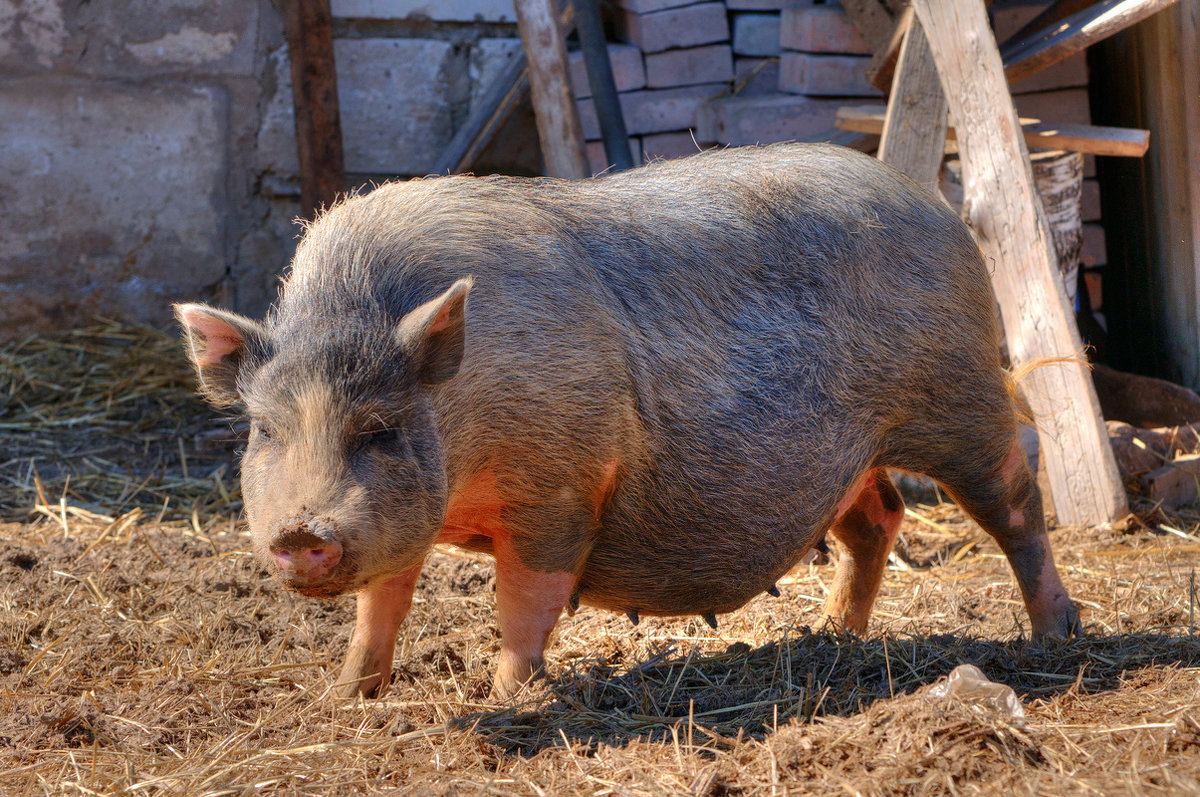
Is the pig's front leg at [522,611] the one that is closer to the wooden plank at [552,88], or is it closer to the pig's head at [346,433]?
the pig's head at [346,433]

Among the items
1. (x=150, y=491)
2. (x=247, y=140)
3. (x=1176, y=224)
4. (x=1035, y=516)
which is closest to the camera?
(x=1035, y=516)

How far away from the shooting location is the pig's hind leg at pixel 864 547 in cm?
381

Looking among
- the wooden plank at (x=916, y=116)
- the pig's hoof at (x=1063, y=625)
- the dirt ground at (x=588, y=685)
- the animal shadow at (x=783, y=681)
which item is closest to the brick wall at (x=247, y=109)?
the wooden plank at (x=916, y=116)

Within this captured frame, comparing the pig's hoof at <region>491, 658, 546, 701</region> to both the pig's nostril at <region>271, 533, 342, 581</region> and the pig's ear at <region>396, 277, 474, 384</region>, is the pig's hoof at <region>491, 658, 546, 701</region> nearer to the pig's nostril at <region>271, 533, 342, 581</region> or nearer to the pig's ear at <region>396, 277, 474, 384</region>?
the pig's nostril at <region>271, 533, 342, 581</region>

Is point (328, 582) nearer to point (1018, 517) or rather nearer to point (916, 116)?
point (1018, 517)

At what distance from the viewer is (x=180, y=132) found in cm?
652

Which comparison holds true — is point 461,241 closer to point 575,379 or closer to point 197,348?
point 575,379

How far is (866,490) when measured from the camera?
386 centimetres

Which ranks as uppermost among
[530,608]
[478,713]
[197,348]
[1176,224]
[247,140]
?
[247,140]

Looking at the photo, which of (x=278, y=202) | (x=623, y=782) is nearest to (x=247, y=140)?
(x=278, y=202)

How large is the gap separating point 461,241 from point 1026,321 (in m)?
2.76

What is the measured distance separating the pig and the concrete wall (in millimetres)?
3703

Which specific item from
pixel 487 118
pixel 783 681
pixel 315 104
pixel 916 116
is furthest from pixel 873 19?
pixel 783 681

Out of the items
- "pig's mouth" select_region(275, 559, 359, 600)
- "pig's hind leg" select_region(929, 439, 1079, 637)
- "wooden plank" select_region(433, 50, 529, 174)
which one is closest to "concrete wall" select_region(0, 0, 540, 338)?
"wooden plank" select_region(433, 50, 529, 174)
